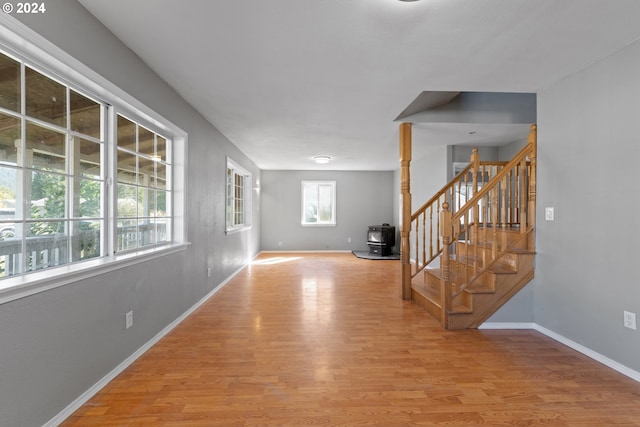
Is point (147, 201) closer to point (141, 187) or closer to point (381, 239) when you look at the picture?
point (141, 187)

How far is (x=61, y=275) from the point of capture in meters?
1.58

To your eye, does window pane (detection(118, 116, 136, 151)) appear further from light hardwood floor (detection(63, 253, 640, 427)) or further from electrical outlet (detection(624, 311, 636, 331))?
electrical outlet (detection(624, 311, 636, 331))

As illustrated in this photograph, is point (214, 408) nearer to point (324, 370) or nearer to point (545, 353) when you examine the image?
point (324, 370)

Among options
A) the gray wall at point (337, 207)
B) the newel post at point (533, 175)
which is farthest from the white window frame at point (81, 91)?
the gray wall at point (337, 207)

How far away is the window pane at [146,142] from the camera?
8.57 feet

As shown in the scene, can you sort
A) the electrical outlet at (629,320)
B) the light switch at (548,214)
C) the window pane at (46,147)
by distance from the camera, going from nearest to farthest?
the window pane at (46,147) < the electrical outlet at (629,320) < the light switch at (548,214)

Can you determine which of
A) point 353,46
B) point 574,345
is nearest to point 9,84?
point 353,46

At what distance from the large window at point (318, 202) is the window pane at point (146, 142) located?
229 inches

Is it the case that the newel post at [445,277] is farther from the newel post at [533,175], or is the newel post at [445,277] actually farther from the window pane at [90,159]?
the window pane at [90,159]

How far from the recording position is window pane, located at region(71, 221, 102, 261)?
1.89 m

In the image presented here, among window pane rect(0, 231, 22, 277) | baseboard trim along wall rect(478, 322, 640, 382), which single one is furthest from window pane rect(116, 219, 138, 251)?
baseboard trim along wall rect(478, 322, 640, 382)

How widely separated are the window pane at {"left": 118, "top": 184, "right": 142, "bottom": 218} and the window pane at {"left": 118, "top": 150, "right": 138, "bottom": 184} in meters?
0.06

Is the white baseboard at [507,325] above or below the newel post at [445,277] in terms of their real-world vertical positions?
below

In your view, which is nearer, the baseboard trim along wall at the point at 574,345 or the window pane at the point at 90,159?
the window pane at the point at 90,159
